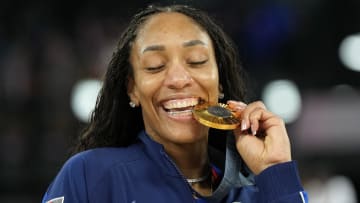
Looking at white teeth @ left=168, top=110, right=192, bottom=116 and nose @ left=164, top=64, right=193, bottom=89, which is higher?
nose @ left=164, top=64, right=193, bottom=89

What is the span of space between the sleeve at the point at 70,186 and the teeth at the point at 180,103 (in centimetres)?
34

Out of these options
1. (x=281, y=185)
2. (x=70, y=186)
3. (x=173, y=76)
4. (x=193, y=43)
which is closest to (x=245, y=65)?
(x=193, y=43)

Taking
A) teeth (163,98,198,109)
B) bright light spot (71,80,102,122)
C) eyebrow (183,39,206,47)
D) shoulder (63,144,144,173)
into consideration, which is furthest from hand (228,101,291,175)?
bright light spot (71,80,102,122)

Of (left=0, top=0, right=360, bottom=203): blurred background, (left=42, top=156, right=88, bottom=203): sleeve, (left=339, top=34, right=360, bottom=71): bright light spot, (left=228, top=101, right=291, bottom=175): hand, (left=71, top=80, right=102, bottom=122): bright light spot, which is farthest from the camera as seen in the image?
(left=339, top=34, right=360, bottom=71): bright light spot

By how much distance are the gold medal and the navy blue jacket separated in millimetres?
172

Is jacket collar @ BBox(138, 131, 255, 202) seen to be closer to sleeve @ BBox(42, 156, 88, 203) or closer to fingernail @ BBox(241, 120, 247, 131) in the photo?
fingernail @ BBox(241, 120, 247, 131)

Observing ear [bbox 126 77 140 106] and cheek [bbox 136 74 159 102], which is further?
ear [bbox 126 77 140 106]

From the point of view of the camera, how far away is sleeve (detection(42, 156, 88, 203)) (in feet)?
8.14

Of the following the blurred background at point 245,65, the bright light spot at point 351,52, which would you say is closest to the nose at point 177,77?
the blurred background at point 245,65

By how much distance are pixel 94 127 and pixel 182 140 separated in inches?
15.2

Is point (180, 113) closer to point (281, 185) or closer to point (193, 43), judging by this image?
point (193, 43)

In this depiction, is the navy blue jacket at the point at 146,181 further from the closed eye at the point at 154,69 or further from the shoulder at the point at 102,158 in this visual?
the closed eye at the point at 154,69

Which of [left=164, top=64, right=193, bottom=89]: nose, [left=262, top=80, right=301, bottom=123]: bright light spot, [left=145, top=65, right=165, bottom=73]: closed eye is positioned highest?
[left=145, top=65, right=165, bottom=73]: closed eye

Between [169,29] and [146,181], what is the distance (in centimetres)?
52
